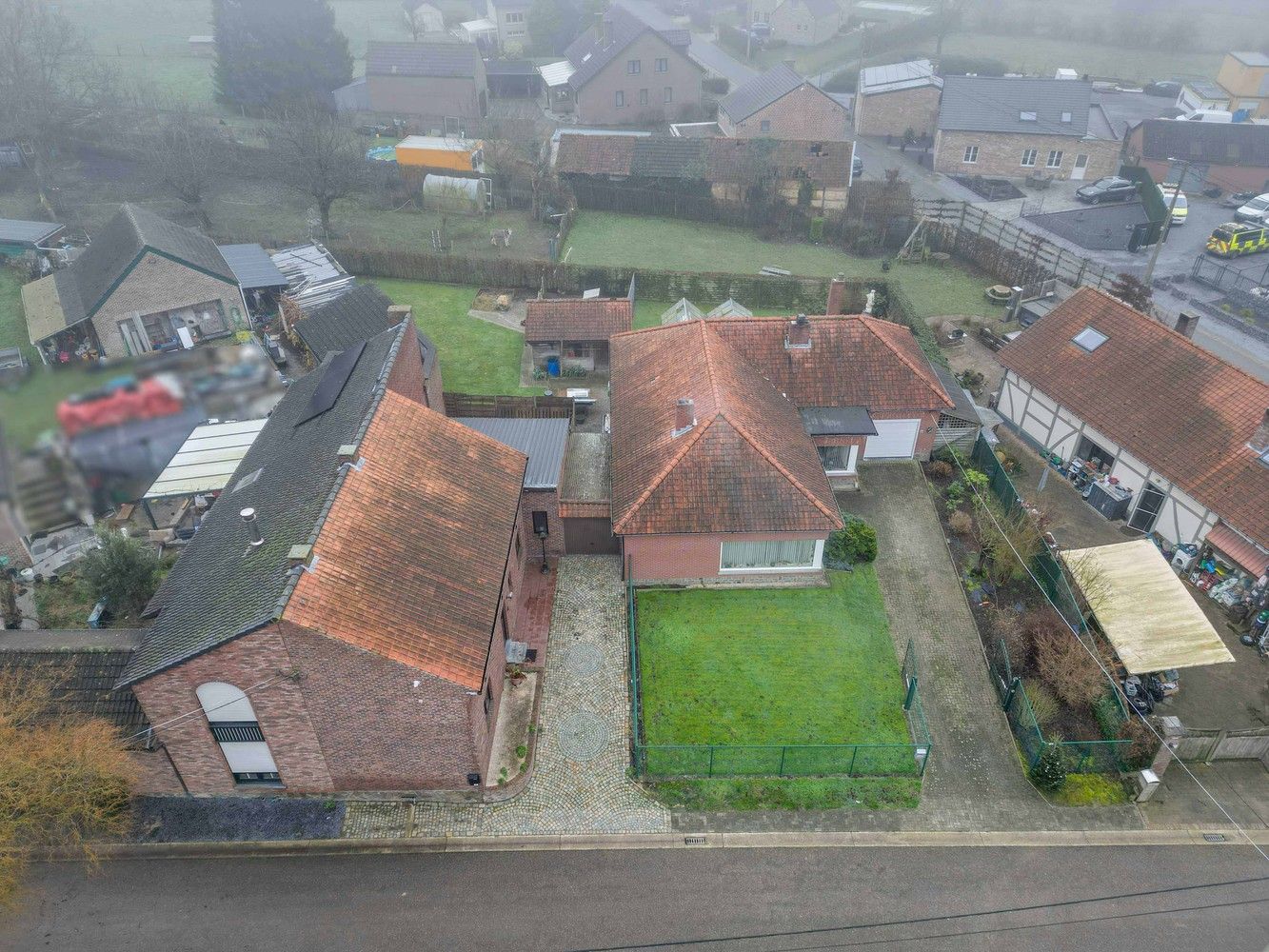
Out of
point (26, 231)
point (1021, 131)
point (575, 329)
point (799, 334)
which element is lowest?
point (575, 329)

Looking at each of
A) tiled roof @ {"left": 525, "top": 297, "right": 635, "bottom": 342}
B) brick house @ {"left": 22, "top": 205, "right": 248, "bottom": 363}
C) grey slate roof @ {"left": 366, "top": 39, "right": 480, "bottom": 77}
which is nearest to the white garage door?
tiled roof @ {"left": 525, "top": 297, "right": 635, "bottom": 342}

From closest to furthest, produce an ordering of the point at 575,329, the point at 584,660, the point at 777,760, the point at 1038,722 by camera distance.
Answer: the point at 777,760 < the point at 1038,722 < the point at 584,660 < the point at 575,329

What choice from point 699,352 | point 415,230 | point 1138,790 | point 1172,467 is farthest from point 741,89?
point 1138,790

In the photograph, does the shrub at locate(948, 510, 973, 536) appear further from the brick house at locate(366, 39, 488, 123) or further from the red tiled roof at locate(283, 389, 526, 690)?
the brick house at locate(366, 39, 488, 123)

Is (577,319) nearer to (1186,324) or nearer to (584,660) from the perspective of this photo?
(584,660)

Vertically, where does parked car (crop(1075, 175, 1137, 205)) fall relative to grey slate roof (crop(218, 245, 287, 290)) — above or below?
below

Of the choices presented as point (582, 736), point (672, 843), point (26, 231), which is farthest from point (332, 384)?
point (26, 231)
